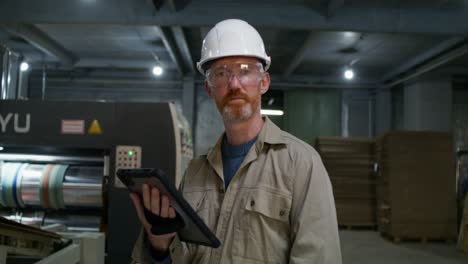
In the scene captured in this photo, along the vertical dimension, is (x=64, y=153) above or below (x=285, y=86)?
below

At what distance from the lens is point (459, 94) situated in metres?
8.59

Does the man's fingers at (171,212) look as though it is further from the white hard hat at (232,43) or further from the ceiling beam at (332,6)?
the ceiling beam at (332,6)

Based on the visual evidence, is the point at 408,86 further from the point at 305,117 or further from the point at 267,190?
the point at 267,190

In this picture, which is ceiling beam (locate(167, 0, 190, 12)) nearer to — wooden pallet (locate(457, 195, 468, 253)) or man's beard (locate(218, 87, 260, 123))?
man's beard (locate(218, 87, 260, 123))

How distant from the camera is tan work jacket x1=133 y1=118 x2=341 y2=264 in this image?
1098 millimetres

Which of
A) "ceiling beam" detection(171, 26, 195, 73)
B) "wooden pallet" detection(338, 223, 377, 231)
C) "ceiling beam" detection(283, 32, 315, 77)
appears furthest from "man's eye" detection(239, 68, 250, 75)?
"wooden pallet" detection(338, 223, 377, 231)

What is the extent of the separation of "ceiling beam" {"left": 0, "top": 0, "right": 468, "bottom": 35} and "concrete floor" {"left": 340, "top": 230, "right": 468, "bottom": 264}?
2598 millimetres

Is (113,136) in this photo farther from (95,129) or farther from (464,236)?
(464,236)

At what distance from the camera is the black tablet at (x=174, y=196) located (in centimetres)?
101

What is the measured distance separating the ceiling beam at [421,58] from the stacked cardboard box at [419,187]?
1.37 m

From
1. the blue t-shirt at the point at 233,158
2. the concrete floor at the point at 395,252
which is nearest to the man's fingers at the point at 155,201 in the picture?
the blue t-shirt at the point at 233,158

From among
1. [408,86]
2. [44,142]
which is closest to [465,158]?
[408,86]

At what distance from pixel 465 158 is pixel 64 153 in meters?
5.96

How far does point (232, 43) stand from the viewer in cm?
130
